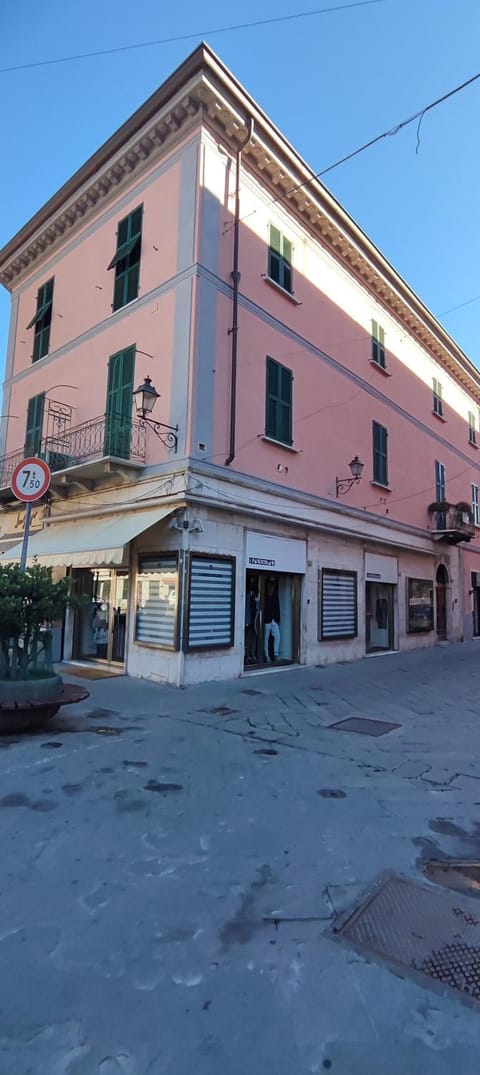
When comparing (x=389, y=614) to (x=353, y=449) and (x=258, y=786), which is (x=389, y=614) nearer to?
(x=353, y=449)

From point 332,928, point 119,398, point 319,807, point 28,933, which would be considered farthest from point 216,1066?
point 119,398

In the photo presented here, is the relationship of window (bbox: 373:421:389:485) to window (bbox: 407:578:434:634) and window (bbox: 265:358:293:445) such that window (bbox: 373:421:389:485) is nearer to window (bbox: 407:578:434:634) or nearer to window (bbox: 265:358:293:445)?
window (bbox: 407:578:434:634)

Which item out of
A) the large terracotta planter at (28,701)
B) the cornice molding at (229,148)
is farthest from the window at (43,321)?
the large terracotta planter at (28,701)

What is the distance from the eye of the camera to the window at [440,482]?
19.7m

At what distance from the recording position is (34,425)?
46.1ft

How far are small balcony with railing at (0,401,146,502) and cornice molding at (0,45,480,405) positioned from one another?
4.92 m

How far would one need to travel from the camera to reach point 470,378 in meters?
23.0

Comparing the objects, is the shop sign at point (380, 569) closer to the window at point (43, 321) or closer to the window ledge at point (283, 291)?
the window ledge at point (283, 291)

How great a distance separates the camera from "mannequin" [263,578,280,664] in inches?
463

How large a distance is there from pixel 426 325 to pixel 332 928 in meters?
19.5

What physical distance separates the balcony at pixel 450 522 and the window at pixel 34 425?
12.5 metres

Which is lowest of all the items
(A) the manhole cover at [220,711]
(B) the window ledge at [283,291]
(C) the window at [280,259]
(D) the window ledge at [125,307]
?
(A) the manhole cover at [220,711]

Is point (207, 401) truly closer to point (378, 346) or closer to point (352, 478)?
point (352, 478)

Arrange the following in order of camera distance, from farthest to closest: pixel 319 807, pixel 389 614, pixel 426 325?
1. pixel 426 325
2. pixel 389 614
3. pixel 319 807
